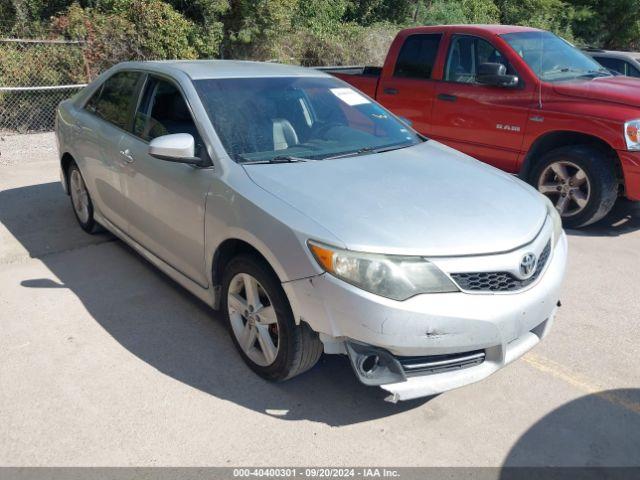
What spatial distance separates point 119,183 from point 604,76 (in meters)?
5.25

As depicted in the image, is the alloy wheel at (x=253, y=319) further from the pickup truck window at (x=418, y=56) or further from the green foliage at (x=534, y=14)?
the green foliage at (x=534, y=14)

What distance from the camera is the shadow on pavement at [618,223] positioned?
6.11 m

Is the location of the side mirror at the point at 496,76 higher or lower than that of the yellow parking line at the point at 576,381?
higher

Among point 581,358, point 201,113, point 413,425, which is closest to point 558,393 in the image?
point 581,358

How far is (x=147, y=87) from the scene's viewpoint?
4441mm

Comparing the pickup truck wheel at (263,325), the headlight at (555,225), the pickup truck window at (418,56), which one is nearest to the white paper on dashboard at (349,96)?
the headlight at (555,225)

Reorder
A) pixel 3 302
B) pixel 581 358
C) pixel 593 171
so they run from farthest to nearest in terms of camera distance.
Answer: pixel 593 171
pixel 3 302
pixel 581 358

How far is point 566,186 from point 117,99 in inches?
169

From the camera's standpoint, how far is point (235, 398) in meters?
3.29

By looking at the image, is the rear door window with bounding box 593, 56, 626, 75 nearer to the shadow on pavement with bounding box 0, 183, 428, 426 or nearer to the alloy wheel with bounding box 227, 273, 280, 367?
the shadow on pavement with bounding box 0, 183, 428, 426

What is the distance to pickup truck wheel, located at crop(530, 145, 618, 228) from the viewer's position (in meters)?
5.80

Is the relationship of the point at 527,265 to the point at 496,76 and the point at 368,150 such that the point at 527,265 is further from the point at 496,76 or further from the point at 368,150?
the point at 496,76

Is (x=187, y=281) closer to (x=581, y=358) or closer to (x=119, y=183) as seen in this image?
(x=119, y=183)

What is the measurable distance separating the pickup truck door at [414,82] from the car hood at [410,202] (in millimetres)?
3315
